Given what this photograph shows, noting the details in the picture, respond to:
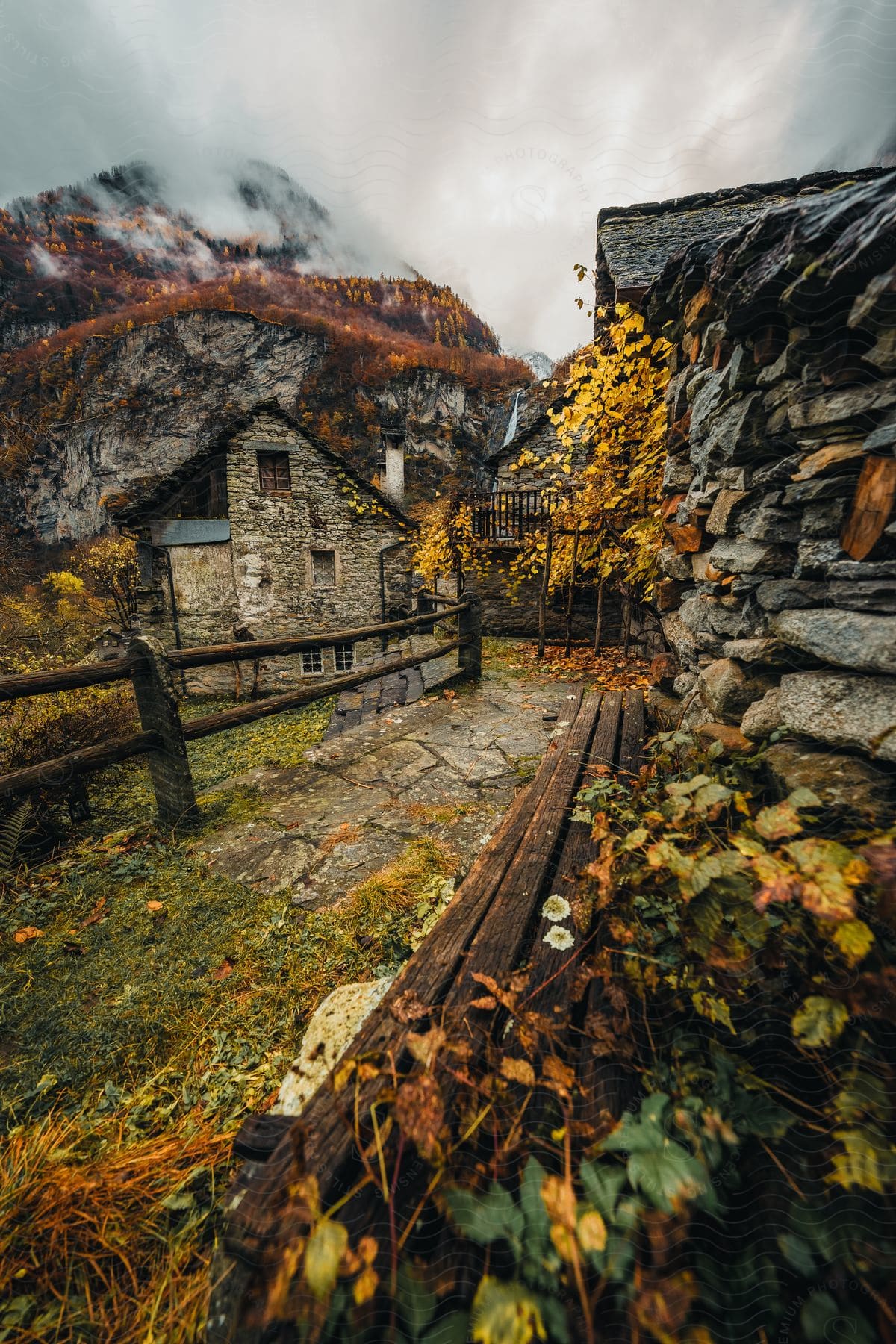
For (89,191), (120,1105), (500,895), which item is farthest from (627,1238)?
(89,191)

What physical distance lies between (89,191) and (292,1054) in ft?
268

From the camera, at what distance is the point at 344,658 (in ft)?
42.1

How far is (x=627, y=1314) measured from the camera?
2.04ft

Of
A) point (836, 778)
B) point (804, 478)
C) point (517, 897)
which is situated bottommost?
point (517, 897)

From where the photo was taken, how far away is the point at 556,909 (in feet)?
4.50

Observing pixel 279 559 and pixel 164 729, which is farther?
pixel 279 559

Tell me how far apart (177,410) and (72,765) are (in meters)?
39.7

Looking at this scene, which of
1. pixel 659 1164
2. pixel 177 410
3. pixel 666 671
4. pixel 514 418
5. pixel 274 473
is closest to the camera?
pixel 659 1164

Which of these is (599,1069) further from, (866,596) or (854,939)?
(866,596)

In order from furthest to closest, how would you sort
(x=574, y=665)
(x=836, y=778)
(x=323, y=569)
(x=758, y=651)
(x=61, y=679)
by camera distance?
(x=323, y=569)
(x=574, y=665)
(x=61, y=679)
(x=758, y=651)
(x=836, y=778)

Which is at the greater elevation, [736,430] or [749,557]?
[736,430]

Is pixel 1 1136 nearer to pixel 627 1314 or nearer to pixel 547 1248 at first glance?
pixel 547 1248

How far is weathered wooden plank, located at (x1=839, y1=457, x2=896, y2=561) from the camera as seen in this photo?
126 cm

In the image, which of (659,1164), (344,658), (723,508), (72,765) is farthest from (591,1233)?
(344,658)
